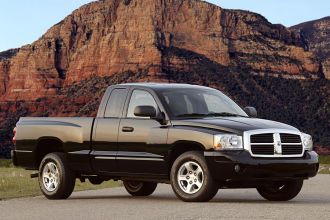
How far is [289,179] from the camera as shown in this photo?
43.8 feet

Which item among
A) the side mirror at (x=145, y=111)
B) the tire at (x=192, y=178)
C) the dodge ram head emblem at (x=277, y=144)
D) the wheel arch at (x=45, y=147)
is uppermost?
the side mirror at (x=145, y=111)

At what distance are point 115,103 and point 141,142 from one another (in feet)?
3.45

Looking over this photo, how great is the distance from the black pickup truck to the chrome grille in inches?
0.6

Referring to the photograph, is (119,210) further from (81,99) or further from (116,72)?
(116,72)

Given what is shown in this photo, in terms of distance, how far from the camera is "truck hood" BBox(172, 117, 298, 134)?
42.7 ft

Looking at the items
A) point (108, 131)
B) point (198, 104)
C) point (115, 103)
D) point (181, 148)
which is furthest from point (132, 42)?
point (181, 148)

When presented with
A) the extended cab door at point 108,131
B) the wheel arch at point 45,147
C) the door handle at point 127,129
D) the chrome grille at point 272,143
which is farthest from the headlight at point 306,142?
the wheel arch at point 45,147

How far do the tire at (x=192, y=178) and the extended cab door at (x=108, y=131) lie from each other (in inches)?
53.4

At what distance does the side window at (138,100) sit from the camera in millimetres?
14242

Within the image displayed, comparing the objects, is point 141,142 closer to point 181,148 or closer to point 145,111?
point 145,111

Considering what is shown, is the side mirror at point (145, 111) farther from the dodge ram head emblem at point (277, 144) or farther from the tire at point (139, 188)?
the tire at point (139, 188)

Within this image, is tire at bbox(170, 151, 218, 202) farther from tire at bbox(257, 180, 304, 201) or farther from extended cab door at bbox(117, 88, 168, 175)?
tire at bbox(257, 180, 304, 201)

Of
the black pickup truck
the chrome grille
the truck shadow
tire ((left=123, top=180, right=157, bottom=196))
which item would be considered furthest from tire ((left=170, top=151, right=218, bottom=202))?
tire ((left=123, top=180, right=157, bottom=196))

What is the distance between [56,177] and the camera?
1502 centimetres
